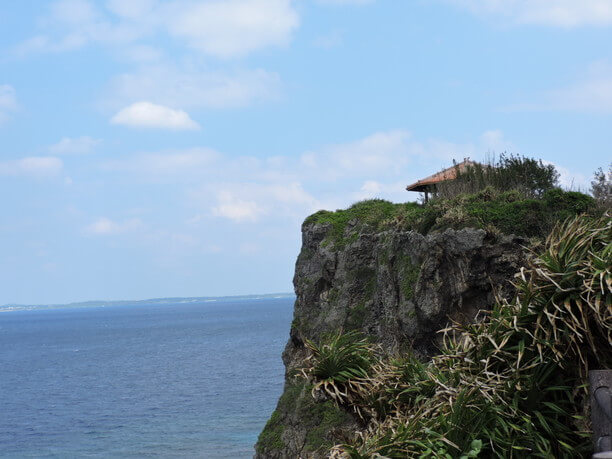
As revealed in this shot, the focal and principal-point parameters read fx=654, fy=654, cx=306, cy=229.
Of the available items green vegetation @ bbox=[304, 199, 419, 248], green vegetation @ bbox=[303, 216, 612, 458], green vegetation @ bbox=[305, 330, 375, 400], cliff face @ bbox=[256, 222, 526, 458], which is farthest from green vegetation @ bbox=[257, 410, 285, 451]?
green vegetation @ bbox=[303, 216, 612, 458]

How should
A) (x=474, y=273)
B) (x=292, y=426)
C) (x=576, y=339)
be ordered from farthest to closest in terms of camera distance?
(x=292, y=426), (x=474, y=273), (x=576, y=339)

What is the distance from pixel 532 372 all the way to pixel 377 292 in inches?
557

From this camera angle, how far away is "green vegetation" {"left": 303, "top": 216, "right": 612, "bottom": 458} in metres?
6.23

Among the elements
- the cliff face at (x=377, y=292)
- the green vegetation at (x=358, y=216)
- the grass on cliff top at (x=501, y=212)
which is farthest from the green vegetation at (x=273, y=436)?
the grass on cliff top at (x=501, y=212)

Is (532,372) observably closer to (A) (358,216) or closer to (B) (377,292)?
(B) (377,292)

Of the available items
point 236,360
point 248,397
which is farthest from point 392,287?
point 236,360

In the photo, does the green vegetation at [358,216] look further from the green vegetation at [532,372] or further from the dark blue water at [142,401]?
the green vegetation at [532,372]

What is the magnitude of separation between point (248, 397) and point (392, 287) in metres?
33.1

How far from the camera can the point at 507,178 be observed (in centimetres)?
2233

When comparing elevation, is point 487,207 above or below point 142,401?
above

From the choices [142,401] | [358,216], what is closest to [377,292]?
[358,216]

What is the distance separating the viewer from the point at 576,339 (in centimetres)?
633

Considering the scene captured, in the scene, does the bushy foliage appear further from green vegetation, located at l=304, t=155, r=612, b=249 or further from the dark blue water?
the dark blue water

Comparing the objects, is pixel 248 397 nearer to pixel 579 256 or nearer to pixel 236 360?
pixel 236 360
